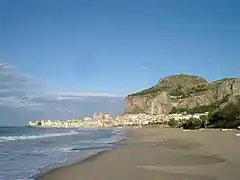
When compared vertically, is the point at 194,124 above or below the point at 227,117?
below

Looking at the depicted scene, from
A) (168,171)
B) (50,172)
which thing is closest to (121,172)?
(168,171)

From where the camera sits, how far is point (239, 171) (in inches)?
566

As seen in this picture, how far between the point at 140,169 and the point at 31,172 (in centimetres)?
464

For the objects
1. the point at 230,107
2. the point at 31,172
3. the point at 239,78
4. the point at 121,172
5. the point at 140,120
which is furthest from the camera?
the point at 140,120

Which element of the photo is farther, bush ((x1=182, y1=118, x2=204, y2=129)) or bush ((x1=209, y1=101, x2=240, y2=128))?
bush ((x1=182, y1=118, x2=204, y2=129))

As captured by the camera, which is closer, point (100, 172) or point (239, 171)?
point (239, 171)

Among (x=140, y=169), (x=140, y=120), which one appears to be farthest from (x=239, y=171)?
(x=140, y=120)

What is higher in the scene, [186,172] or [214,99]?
[214,99]

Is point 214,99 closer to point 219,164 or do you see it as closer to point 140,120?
point 140,120

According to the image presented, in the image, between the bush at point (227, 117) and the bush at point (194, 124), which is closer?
the bush at point (227, 117)

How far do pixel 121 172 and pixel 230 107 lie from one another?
73.5m

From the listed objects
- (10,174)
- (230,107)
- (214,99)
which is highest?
(214,99)

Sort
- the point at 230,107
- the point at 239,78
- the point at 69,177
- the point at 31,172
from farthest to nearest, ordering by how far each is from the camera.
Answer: the point at 239,78, the point at 230,107, the point at 31,172, the point at 69,177

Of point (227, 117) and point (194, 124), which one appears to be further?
point (194, 124)
